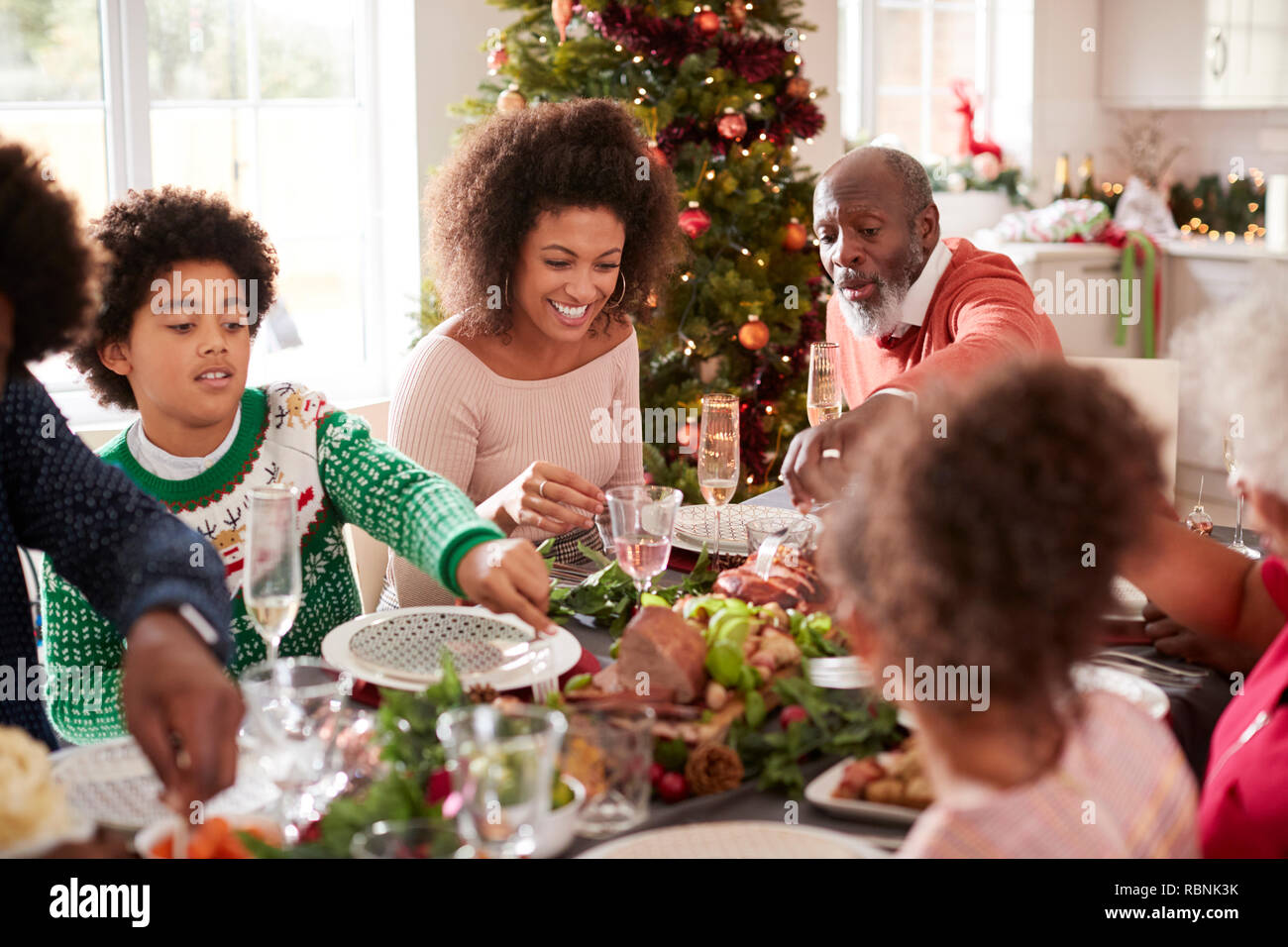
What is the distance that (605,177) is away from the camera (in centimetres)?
249

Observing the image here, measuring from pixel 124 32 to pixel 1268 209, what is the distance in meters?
4.40

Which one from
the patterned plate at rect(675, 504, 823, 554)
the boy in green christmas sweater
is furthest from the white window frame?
the boy in green christmas sweater

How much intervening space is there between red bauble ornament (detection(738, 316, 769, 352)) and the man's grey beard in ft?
2.40

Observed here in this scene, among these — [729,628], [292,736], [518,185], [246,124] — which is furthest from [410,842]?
[246,124]

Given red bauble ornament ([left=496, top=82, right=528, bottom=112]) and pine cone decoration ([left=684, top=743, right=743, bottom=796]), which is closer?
pine cone decoration ([left=684, top=743, right=743, bottom=796])

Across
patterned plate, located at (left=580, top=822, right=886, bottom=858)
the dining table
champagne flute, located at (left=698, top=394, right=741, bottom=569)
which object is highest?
champagne flute, located at (left=698, top=394, right=741, bottom=569)

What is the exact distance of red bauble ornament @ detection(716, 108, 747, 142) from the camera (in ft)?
11.7

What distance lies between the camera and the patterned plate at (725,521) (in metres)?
Result: 2.15

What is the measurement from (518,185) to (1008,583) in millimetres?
1831

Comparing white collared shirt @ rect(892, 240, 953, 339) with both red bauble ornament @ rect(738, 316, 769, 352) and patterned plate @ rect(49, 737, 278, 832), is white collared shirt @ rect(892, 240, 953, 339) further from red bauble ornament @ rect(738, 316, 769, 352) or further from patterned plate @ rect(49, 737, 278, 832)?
patterned plate @ rect(49, 737, 278, 832)

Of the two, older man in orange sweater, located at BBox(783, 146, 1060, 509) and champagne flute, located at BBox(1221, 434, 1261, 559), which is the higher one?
older man in orange sweater, located at BBox(783, 146, 1060, 509)

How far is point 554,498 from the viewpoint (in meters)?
1.94

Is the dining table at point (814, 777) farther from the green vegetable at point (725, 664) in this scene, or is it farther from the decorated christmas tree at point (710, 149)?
the decorated christmas tree at point (710, 149)

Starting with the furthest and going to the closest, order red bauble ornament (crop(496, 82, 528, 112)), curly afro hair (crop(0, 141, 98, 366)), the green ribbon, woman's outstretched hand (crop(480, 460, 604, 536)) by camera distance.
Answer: the green ribbon
red bauble ornament (crop(496, 82, 528, 112))
woman's outstretched hand (crop(480, 460, 604, 536))
curly afro hair (crop(0, 141, 98, 366))
